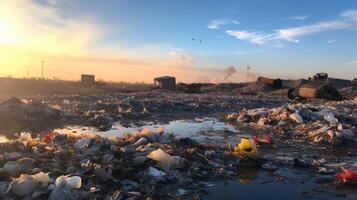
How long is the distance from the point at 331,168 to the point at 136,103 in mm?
12417

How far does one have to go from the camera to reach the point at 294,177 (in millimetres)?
6852

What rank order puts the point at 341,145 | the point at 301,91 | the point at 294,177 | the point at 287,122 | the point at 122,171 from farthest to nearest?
the point at 301,91 < the point at 287,122 < the point at 341,145 < the point at 294,177 < the point at 122,171

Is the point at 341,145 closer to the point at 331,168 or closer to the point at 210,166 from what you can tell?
the point at 331,168

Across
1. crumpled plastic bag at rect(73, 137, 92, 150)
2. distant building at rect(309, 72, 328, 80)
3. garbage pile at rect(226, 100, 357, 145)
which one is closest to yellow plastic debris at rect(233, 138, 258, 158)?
crumpled plastic bag at rect(73, 137, 92, 150)

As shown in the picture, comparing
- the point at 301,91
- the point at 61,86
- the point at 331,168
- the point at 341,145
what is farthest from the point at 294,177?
the point at 61,86

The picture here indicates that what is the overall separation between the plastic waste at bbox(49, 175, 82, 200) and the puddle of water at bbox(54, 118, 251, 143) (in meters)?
5.48

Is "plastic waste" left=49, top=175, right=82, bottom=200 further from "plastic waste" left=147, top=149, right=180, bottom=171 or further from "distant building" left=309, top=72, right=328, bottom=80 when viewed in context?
"distant building" left=309, top=72, right=328, bottom=80

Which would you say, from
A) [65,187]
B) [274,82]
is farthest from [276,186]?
[274,82]

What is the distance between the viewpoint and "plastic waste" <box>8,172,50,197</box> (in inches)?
202

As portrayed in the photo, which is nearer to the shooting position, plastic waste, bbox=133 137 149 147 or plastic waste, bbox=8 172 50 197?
plastic waste, bbox=8 172 50 197

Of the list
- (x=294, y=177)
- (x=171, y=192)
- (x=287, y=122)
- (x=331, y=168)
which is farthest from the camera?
(x=287, y=122)

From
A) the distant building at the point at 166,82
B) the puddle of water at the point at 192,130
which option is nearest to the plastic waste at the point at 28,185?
the puddle of water at the point at 192,130

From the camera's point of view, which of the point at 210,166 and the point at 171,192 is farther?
the point at 210,166

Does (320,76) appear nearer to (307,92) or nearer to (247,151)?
(307,92)
